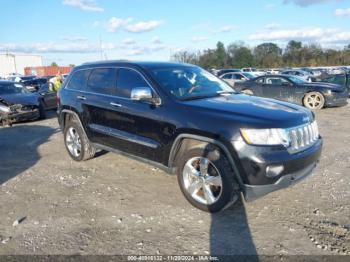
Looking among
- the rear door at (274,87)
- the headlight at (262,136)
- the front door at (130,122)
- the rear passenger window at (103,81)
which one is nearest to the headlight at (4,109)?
the rear passenger window at (103,81)

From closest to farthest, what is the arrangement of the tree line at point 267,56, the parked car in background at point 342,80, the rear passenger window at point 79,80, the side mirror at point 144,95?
the side mirror at point 144,95, the rear passenger window at point 79,80, the parked car in background at point 342,80, the tree line at point 267,56

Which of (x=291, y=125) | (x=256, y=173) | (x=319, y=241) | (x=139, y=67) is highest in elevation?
(x=139, y=67)

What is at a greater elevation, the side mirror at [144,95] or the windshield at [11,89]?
the side mirror at [144,95]

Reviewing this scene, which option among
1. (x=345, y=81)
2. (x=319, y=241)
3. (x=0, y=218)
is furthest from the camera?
(x=345, y=81)

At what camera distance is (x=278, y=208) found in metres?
4.35

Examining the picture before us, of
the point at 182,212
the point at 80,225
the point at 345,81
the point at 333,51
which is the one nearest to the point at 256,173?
the point at 182,212

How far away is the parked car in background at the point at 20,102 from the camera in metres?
11.8

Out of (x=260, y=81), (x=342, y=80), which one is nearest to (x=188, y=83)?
(x=260, y=81)

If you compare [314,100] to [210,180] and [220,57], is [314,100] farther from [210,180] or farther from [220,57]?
[220,57]

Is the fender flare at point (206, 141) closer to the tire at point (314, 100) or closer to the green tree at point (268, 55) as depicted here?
the tire at point (314, 100)

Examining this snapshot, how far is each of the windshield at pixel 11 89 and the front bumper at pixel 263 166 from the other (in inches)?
448

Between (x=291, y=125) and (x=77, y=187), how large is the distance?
3.22 meters

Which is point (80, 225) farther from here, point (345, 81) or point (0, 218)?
point (345, 81)

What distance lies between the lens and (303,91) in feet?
44.0
